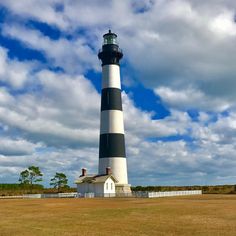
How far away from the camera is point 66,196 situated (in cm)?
5788

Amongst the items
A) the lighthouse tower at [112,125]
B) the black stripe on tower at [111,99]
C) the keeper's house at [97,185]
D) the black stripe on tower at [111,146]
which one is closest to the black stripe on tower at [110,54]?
the lighthouse tower at [112,125]

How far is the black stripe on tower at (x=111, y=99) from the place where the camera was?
5669 centimetres

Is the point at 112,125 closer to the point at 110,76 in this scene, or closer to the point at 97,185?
the point at 110,76

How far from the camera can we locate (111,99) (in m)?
56.8

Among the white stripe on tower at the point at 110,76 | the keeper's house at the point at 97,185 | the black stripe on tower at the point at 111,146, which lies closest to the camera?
the black stripe on tower at the point at 111,146

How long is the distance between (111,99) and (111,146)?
7.32 m

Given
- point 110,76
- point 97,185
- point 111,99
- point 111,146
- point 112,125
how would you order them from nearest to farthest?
point 111,146 → point 112,125 → point 111,99 → point 97,185 → point 110,76

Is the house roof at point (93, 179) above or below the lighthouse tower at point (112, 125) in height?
below

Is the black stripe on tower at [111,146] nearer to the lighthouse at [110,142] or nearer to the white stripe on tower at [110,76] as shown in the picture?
the lighthouse at [110,142]

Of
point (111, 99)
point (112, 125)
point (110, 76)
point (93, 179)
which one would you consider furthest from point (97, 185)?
point (110, 76)

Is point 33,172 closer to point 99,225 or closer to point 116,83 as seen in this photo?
point 116,83

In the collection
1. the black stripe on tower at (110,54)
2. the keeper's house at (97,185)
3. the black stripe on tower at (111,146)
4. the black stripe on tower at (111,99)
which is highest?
the black stripe on tower at (110,54)

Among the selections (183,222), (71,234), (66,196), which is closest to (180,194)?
(66,196)

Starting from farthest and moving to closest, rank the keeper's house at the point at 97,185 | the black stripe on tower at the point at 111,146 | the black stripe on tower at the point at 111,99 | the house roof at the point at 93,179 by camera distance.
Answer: the black stripe on tower at the point at 111,99
the house roof at the point at 93,179
the keeper's house at the point at 97,185
the black stripe on tower at the point at 111,146
